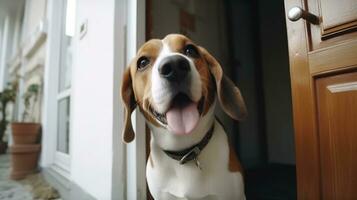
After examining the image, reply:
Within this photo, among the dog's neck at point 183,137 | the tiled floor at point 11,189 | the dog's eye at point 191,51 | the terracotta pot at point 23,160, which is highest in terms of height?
the dog's eye at point 191,51

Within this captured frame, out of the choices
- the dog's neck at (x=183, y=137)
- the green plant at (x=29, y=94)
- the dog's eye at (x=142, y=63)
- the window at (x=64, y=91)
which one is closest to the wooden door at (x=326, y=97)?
the dog's neck at (x=183, y=137)

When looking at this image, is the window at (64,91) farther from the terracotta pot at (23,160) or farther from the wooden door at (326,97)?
the wooden door at (326,97)

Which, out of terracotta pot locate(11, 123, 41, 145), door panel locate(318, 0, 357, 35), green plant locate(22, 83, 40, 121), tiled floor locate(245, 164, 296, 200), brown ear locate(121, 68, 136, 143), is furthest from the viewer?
green plant locate(22, 83, 40, 121)

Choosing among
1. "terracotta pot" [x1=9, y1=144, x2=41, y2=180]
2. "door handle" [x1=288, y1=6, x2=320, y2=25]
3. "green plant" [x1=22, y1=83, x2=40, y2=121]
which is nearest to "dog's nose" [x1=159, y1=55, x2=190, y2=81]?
"door handle" [x1=288, y1=6, x2=320, y2=25]

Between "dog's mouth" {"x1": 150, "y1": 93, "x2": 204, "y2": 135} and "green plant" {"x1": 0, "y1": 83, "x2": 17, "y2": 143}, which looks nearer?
"dog's mouth" {"x1": 150, "y1": 93, "x2": 204, "y2": 135}

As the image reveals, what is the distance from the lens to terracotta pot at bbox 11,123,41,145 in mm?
2188

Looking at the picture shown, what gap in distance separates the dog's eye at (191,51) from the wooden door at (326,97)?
32 centimetres

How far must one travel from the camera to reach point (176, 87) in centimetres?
67

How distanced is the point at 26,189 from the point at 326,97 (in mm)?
1929

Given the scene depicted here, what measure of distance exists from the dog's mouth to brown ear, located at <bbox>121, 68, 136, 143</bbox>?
0.21m

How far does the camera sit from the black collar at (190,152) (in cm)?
78

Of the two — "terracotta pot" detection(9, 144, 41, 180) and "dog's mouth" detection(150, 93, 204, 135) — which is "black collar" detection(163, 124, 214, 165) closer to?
"dog's mouth" detection(150, 93, 204, 135)

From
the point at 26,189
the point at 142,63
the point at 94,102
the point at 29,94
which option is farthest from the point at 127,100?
the point at 29,94

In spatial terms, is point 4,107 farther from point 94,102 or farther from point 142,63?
point 142,63
